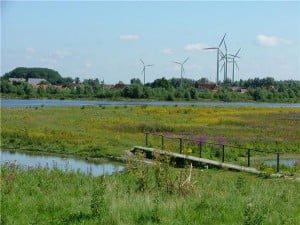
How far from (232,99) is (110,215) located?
160 metres

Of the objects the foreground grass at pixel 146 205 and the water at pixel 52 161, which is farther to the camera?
the water at pixel 52 161

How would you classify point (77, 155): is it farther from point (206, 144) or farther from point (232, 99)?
point (232, 99)

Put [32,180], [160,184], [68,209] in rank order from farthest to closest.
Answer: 1. [32,180]
2. [160,184]
3. [68,209]

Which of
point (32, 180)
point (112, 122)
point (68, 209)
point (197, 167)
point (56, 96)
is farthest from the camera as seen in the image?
point (56, 96)

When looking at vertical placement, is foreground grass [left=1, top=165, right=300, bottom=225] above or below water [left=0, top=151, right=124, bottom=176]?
above

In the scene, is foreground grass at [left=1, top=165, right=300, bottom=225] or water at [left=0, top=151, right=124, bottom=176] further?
water at [left=0, top=151, right=124, bottom=176]

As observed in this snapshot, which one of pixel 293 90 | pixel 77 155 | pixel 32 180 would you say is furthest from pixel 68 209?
pixel 293 90

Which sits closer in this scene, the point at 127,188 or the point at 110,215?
the point at 110,215

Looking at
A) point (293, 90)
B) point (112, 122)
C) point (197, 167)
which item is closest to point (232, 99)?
point (293, 90)

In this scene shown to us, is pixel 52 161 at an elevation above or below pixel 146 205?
below

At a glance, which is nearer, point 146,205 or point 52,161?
point 146,205

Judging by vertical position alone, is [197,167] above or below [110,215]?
below

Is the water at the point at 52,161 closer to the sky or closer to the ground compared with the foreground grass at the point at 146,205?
closer to the ground

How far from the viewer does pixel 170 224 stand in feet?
30.5
